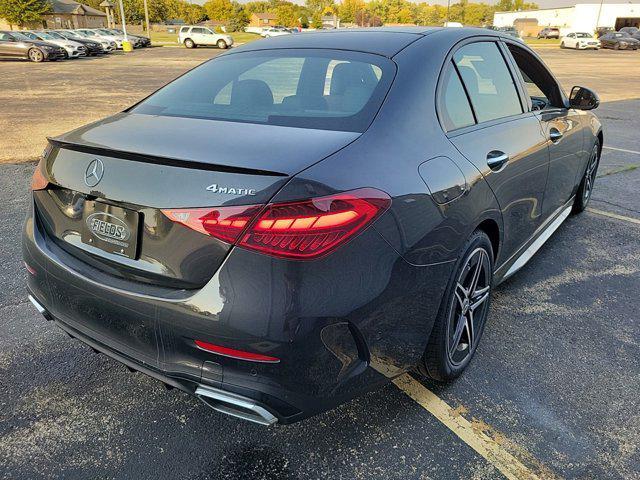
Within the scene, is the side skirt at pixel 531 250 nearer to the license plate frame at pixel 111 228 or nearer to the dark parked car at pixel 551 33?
the license plate frame at pixel 111 228

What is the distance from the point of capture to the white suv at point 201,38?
4328 cm

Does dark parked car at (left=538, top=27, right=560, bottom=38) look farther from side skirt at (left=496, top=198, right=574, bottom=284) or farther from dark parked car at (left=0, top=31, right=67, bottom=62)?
side skirt at (left=496, top=198, right=574, bottom=284)

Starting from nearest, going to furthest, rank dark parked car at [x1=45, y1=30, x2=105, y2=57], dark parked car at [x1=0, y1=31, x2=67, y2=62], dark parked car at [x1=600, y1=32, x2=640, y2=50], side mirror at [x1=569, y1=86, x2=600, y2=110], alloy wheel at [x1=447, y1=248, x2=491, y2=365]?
alloy wheel at [x1=447, y1=248, x2=491, y2=365], side mirror at [x1=569, y1=86, x2=600, y2=110], dark parked car at [x1=0, y1=31, x2=67, y2=62], dark parked car at [x1=45, y1=30, x2=105, y2=57], dark parked car at [x1=600, y1=32, x2=640, y2=50]

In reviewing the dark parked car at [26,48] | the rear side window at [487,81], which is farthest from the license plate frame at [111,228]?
the dark parked car at [26,48]

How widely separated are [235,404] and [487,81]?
90.9 inches

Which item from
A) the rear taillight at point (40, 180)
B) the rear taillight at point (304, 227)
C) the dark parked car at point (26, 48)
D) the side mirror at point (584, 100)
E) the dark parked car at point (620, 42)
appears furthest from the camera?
the dark parked car at point (620, 42)

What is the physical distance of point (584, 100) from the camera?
3941mm

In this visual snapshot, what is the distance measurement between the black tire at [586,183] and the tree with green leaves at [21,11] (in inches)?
2547

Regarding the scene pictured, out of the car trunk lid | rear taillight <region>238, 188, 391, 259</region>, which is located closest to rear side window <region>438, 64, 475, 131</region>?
the car trunk lid

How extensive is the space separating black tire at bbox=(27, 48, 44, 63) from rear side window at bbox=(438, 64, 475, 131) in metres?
31.5

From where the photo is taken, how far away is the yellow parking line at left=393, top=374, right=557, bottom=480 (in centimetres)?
Answer: 207

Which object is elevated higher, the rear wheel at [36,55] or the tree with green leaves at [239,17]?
the tree with green leaves at [239,17]

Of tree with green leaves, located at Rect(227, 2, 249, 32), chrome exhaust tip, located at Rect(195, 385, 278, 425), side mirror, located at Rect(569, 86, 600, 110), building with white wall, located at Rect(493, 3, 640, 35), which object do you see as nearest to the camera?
chrome exhaust tip, located at Rect(195, 385, 278, 425)

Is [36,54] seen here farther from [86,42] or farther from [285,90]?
[285,90]
